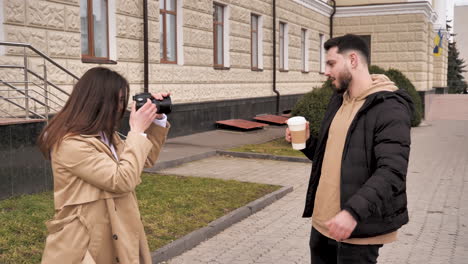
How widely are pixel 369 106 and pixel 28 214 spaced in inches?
177

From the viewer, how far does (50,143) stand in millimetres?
2439

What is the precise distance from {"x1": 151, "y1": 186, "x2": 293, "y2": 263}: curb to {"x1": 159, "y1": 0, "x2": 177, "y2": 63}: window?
23.0ft

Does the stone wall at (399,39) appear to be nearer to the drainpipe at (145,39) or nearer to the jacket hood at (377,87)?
the drainpipe at (145,39)

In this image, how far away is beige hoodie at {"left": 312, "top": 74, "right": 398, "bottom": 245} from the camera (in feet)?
9.57

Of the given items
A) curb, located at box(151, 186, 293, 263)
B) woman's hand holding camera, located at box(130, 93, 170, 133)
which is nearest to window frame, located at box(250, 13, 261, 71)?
curb, located at box(151, 186, 293, 263)

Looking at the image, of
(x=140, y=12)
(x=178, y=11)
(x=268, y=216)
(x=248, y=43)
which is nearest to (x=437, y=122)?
(x=248, y=43)

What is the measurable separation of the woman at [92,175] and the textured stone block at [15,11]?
282 inches

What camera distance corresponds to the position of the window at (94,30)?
36.2 feet

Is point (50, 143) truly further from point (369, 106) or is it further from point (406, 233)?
point (406, 233)

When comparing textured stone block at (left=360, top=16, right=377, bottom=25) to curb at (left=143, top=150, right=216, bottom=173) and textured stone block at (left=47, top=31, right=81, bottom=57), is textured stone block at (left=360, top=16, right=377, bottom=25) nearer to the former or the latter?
curb at (left=143, top=150, right=216, bottom=173)

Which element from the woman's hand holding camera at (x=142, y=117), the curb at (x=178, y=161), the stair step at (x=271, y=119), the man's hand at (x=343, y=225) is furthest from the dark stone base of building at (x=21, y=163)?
the stair step at (x=271, y=119)

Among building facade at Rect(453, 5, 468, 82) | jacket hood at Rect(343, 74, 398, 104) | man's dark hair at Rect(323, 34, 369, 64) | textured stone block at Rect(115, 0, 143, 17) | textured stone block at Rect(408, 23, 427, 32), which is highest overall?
building facade at Rect(453, 5, 468, 82)

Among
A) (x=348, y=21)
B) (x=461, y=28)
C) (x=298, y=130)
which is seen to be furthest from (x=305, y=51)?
(x=461, y=28)

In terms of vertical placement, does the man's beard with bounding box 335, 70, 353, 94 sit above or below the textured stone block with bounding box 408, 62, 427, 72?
below
